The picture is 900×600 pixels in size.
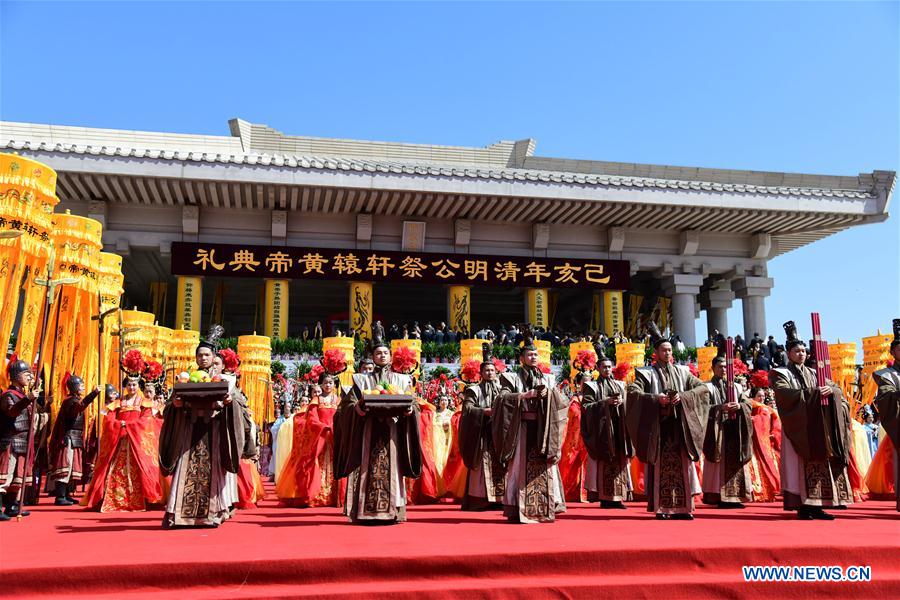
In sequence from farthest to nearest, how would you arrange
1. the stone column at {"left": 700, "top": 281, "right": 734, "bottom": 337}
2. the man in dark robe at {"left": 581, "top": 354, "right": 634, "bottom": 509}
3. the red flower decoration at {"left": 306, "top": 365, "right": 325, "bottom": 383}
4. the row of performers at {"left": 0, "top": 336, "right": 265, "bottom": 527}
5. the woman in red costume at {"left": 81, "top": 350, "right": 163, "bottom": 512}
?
the stone column at {"left": 700, "top": 281, "right": 734, "bottom": 337} < the red flower decoration at {"left": 306, "top": 365, "right": 325, "bottom": 383} < the man in dark robe at {"left": 581, "top": 354, "right": 634, "bottom": 509} < the woman in red costume at {"left": 81, "top": 350, "right": 163, "bottom": 512} < the row of performers at {"left": 0, "top": 336, "right": 265, "bottom": 527}

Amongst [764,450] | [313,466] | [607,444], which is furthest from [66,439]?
[764,450]

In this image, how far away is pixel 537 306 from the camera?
19406mm

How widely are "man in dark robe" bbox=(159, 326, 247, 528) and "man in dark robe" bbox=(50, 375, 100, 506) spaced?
2655 mm

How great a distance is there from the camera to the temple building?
17.1m

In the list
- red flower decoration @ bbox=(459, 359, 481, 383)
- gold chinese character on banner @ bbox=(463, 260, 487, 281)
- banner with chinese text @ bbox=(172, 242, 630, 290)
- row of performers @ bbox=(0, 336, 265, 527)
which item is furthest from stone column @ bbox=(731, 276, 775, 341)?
row of performers @ bbox=(0, 336, 265, 527)

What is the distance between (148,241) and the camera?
59.0 ft

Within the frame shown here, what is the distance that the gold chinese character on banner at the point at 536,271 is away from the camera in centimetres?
1934

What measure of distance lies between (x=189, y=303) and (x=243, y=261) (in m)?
1.62

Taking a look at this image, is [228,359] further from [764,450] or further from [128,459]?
[764,450]

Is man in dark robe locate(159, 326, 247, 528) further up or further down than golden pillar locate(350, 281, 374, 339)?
further down

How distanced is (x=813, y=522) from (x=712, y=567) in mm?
2043

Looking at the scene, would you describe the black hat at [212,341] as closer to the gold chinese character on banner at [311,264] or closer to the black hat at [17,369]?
the black hat at [17,369]

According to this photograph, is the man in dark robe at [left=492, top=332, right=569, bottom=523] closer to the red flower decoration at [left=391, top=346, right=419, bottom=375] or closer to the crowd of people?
the crowd of people

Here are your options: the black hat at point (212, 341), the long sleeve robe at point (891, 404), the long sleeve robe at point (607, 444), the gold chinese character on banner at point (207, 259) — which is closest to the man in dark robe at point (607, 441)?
the long sleeve robe at point (607, 444)
